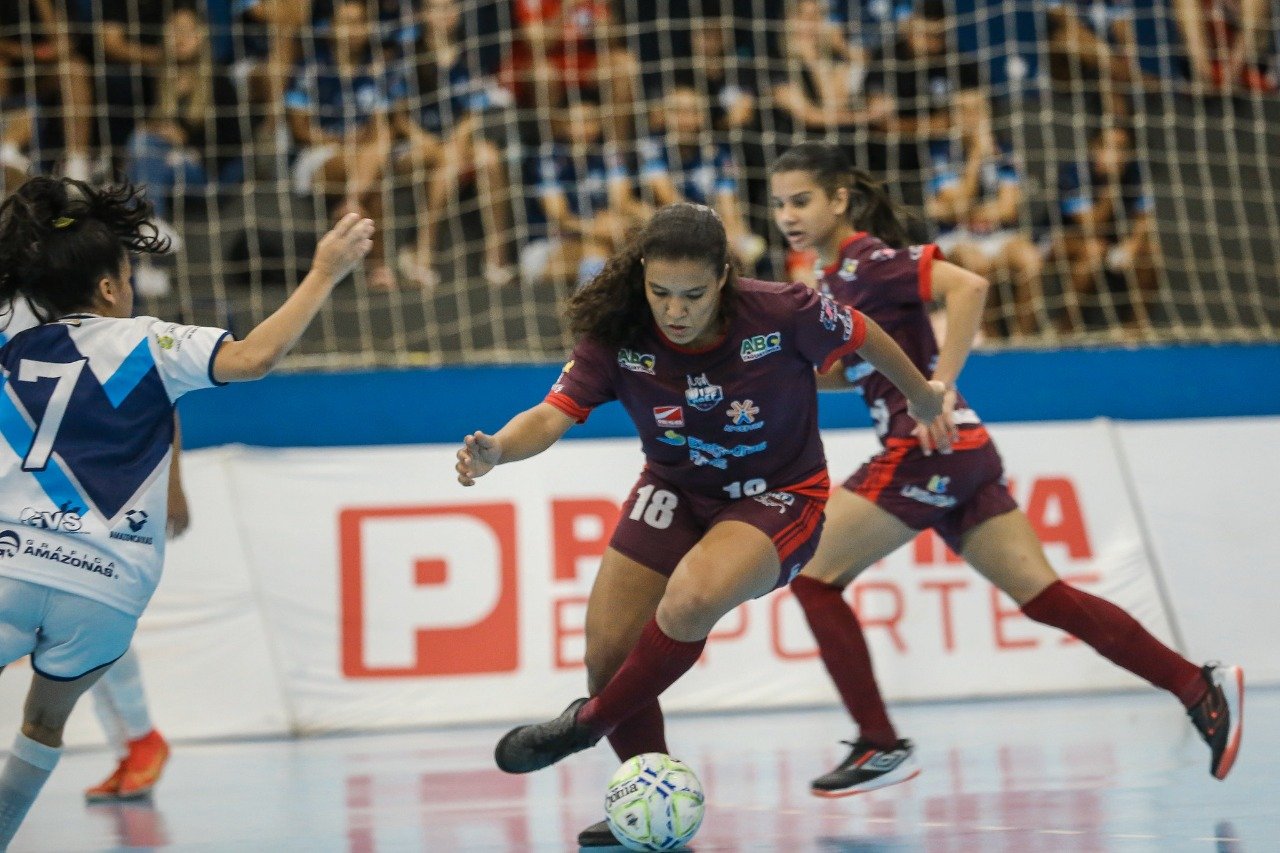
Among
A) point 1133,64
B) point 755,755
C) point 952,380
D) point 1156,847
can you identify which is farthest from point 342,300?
point 1156,847

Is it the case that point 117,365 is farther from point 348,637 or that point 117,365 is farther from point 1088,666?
point 1088,666

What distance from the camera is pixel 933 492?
469 centimetres

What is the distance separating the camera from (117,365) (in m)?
3.46

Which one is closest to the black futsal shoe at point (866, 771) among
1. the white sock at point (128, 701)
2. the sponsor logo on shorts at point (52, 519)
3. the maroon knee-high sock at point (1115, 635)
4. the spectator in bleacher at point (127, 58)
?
the maroon knee-high sock at point (1115, 635)

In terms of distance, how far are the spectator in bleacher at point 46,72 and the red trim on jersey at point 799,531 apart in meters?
5.93

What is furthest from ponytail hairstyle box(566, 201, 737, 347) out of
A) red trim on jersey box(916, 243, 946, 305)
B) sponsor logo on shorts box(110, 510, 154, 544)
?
sponsor logo on shorts box(110, 510, 154, 544)

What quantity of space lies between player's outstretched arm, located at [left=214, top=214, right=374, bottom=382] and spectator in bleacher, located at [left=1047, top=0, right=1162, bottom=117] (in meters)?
6.86

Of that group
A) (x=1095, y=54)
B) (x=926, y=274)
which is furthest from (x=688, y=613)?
(x=1095, y=54)

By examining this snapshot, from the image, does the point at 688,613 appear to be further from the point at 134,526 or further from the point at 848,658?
the point at 134,526

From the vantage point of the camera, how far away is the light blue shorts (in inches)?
133

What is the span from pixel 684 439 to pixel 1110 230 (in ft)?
19.5

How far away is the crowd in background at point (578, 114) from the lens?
8789 mm

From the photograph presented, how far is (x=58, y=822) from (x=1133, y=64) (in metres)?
7.57

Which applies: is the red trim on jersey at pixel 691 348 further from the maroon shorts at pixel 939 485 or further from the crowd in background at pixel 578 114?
the crowd in background at pixel 578 114
